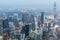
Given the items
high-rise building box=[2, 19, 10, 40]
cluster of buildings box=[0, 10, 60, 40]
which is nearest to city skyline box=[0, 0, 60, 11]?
cluster of buildings box=[0, 10, 60, 40]

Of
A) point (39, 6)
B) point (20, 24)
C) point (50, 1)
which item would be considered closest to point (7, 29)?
point (20, 24)

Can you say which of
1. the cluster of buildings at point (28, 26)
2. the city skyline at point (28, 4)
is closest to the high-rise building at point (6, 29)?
the cluster of buildings at point (28, 26)

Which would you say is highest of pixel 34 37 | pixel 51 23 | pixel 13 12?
pixel 13 12

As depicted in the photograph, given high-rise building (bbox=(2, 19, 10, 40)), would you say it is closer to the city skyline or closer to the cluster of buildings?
the cluster of buildings

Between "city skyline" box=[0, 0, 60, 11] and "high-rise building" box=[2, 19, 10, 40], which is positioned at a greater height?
"city skyline" box=[0, 0, 60, 11]

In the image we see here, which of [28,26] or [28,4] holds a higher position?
[28,4]

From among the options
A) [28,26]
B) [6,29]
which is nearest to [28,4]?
[28,26]

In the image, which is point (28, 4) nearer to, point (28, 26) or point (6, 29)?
point (28, 26)

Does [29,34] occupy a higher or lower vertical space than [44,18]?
lower

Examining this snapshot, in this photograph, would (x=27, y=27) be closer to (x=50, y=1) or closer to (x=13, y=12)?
(x=13, y=12)

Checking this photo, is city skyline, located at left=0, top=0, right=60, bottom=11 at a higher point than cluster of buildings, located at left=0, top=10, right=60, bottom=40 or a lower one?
higher

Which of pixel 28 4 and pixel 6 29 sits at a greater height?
pixel 28 4
